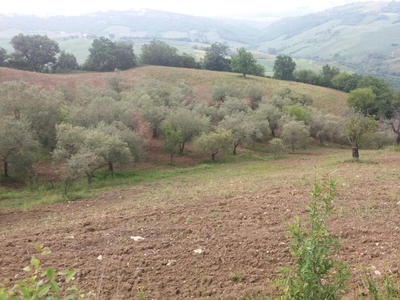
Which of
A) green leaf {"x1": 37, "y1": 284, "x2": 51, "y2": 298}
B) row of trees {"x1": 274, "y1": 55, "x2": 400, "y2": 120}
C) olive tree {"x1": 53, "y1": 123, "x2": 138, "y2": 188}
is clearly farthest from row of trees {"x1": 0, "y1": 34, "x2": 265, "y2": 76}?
green leaf {"x1": 37, "y1": 284, "x2": 51, "y2": 298}

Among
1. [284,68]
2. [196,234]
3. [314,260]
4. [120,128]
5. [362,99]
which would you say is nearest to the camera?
[314,260]

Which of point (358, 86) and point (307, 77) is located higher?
point (307, 77)

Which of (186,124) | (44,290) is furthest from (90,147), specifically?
(44,290)

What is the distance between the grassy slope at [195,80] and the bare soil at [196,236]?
4470cm

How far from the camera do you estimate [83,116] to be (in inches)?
1273

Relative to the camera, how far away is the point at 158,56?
82.9m

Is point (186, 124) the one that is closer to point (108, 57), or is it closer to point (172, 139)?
point (172, 139)

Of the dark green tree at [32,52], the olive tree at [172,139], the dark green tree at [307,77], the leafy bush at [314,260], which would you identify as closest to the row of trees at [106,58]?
the dark green tree at [32,52]

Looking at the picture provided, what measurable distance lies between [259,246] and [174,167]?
21.2 metres

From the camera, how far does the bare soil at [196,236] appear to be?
8586 millimetres

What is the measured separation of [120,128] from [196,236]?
71.3ft

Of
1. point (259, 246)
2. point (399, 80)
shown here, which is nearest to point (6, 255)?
A: point (259, 246)

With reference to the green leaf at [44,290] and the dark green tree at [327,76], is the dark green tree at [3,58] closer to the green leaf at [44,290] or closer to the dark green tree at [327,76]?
the dark green tree at [327,76]

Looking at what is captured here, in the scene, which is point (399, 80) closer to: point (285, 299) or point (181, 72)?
A: point (181, 72)
